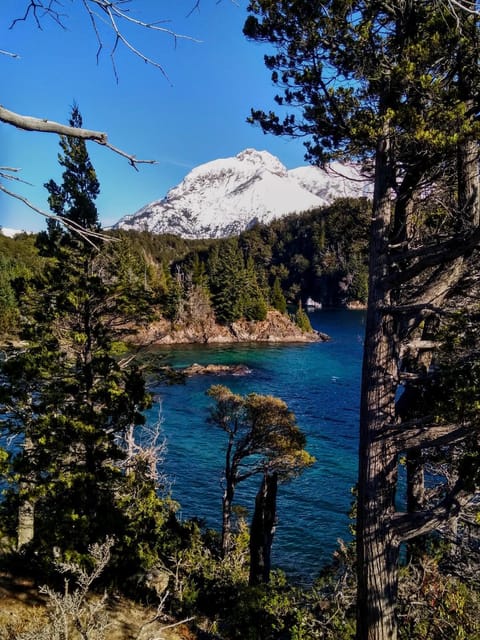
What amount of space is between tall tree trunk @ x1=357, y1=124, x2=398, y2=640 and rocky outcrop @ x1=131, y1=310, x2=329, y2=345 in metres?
52.7

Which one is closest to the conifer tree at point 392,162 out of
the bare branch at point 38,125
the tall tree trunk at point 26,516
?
the bare branch at point 38,125

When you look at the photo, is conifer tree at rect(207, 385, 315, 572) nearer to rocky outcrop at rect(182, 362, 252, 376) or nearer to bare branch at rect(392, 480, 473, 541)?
bare branch at rect(392, 480, 473, 541)

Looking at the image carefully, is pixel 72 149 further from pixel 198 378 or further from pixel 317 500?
pixel 198 378

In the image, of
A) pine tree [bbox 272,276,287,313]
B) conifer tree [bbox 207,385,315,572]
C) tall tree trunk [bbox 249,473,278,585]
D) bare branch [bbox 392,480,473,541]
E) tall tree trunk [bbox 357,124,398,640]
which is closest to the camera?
bare branch [bbox 392,480,473,541]

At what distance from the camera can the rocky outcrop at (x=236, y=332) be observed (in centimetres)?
5834

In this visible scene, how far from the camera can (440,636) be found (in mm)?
5762

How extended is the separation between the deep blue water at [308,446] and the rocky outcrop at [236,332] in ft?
32.3

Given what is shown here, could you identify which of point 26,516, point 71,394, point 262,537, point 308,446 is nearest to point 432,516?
point 262,537

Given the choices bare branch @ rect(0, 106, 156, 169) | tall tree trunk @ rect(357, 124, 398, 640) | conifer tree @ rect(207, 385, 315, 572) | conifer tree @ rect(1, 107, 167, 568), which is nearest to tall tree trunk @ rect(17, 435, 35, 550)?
conifer tree @ rect(1, 107, 167, 568)

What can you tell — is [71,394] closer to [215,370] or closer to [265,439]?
[265,439]

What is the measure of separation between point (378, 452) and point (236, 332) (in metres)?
55.8

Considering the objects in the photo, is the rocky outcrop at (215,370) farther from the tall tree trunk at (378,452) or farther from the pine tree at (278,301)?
the tall tree trunk at (378,452)

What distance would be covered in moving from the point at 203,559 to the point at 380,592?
786cm

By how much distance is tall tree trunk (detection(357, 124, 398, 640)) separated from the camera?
15.5 feet
